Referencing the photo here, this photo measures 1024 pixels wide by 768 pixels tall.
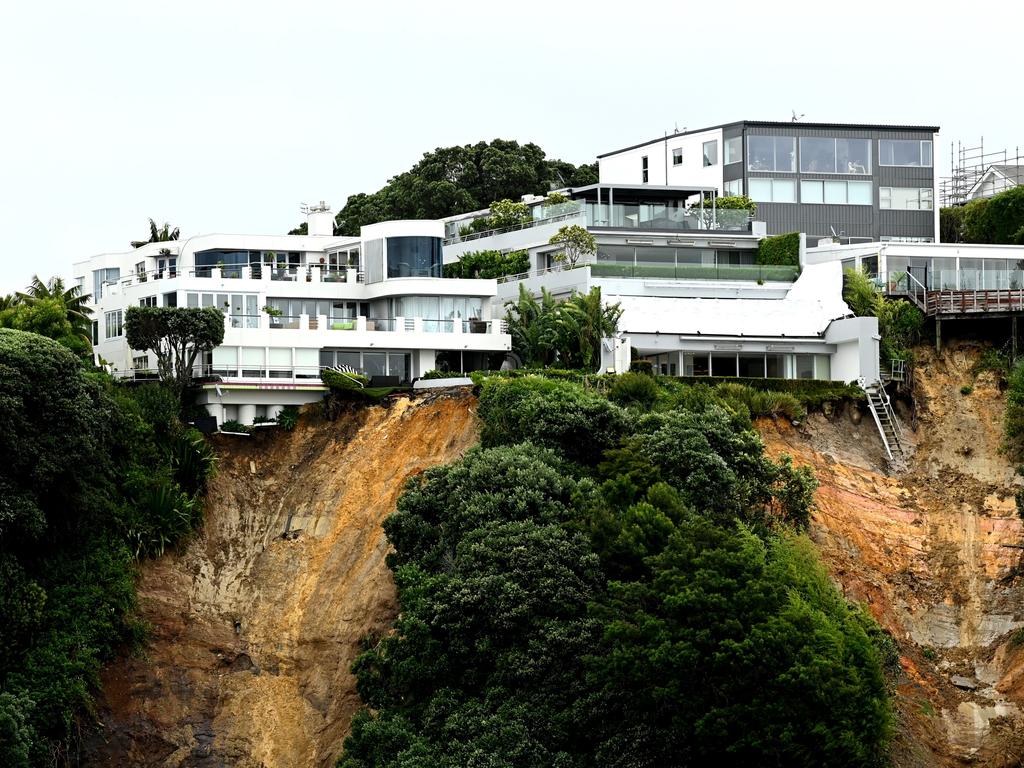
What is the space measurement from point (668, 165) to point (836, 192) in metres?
8.16

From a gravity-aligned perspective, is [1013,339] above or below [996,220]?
below

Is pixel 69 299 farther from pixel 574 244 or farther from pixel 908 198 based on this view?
pixel 908 198

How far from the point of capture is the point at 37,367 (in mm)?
67812

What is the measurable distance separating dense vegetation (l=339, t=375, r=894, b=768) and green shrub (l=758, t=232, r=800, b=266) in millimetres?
20925

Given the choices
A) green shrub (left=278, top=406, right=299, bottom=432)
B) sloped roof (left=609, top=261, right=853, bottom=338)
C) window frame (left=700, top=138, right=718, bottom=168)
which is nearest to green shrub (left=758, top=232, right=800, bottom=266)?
sloped roof (left=609, top=261, right=853, bottom=338)

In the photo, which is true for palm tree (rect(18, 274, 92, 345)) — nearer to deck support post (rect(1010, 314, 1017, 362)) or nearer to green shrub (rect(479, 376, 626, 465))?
green shrub (rect(479, 376, 626, 465))

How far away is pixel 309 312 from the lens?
85.7 m

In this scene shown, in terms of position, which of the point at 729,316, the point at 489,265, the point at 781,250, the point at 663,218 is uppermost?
the point at 663,218

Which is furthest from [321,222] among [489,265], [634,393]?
[634,393]

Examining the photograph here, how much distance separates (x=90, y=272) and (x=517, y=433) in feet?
113

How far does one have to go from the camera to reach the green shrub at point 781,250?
8956cm

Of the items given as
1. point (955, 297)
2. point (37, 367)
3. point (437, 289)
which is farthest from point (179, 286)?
point (955, 297)

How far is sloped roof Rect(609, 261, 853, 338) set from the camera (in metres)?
81.6

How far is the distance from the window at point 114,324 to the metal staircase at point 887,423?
29.4 meters
